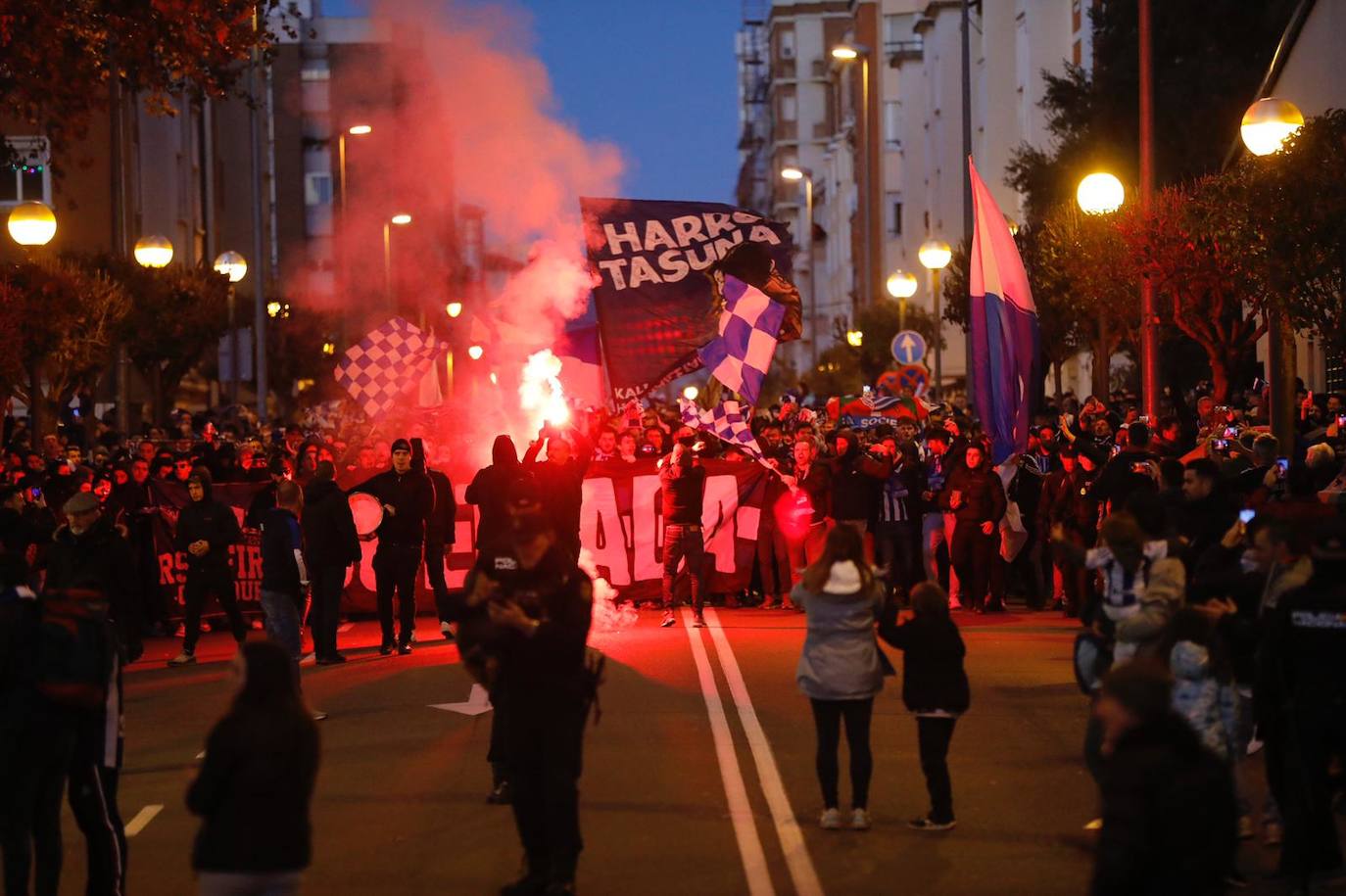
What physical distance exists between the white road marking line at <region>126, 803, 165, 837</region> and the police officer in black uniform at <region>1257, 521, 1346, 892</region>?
212 inches

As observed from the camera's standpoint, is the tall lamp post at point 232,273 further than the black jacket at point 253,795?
Yes

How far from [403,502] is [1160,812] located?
1172 centimetres

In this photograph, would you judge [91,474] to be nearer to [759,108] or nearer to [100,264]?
[100,264]

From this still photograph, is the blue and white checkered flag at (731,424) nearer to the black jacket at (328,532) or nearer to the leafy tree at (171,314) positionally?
the black jacket at (328,532)

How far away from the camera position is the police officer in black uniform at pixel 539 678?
25.8 ft

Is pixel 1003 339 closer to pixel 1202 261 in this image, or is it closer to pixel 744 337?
pixel 744 337

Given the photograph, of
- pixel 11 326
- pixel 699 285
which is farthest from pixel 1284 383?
pixel 11 326

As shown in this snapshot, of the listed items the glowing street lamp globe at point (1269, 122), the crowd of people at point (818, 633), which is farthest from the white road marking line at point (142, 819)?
the glowing street lamp globe at point (1269, 122)

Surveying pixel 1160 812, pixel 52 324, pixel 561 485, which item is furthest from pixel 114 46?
pixel 1160 812

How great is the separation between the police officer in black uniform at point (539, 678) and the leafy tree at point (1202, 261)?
39.1 feet

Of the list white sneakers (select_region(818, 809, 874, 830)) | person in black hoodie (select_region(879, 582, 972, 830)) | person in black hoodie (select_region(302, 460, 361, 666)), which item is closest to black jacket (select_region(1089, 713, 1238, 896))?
person in black hoodie (select_region(879, 582, 972, 830))

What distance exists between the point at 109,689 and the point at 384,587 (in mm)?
8794

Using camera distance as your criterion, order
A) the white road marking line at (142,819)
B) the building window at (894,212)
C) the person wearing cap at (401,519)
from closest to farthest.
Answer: the white road marking line at (142,819) < the person wearing cap at (401,519) < the building window at (894,212)

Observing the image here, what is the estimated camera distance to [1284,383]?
1722 cm
